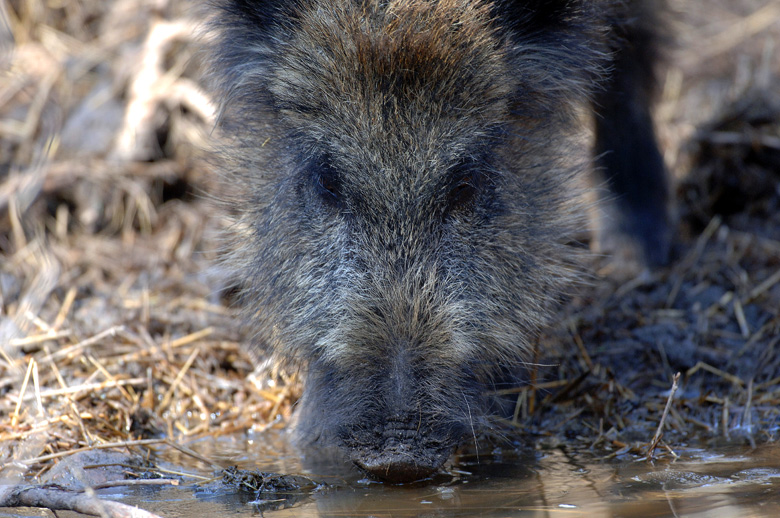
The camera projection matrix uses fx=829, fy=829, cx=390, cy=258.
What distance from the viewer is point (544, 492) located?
2455 mm

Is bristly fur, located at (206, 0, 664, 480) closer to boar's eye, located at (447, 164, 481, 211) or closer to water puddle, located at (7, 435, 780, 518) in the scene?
boar's eye, located at (447, 164, 481, 211)

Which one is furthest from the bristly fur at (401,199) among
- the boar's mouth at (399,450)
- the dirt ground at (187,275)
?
the dirt ground at (187,275)

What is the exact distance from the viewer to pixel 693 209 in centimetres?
514

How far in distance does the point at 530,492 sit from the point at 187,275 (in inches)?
116

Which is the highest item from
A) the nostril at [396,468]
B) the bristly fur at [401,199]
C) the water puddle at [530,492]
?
the bristly fur at [401,199]

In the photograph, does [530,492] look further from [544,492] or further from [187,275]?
[187,275]

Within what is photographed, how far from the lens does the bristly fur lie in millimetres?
2559

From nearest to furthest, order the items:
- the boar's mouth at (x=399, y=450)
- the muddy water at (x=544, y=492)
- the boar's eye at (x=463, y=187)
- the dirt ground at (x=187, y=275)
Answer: the muddy water at (x=544, y=492)
the boar's mouth at (x=399, y=450)
the boar's eye at (x=463, y=187)
the dirt ground at (x=187, y=275)

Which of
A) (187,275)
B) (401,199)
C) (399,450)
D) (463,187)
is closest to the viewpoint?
(399,450)

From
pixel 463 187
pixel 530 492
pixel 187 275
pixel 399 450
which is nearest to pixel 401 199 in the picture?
pixel 463 187

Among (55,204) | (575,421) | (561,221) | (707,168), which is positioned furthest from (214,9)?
(707,168)

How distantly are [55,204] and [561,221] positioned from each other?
3554 mm

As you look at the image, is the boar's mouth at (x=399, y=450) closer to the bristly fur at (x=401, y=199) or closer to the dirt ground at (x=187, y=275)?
the bristly fur at (x=401, y=199)

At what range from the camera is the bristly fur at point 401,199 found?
256cm
